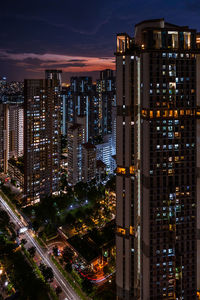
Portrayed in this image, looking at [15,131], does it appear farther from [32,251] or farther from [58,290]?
[58,290]

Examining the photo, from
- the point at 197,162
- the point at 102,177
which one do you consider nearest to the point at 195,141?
the point at 197,162

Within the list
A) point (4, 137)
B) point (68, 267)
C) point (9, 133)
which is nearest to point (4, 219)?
point (68, 267)

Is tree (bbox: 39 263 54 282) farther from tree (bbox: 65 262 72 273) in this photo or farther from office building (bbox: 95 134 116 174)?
office building (bbox: 95 134 116 174)

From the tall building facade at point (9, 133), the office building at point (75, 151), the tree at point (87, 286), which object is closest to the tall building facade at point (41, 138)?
the office building at point (75, 151)

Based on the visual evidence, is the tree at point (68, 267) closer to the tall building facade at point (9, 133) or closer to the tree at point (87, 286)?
the tree at point (87, 286)

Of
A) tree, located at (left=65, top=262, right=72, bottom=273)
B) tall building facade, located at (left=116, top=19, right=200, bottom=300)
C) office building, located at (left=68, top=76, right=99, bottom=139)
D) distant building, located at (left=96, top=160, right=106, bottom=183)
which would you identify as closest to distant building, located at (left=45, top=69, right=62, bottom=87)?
office building, located at (left=68, top=76, right=99, bottom=139)

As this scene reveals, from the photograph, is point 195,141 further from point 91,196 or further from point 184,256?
point 91,196
